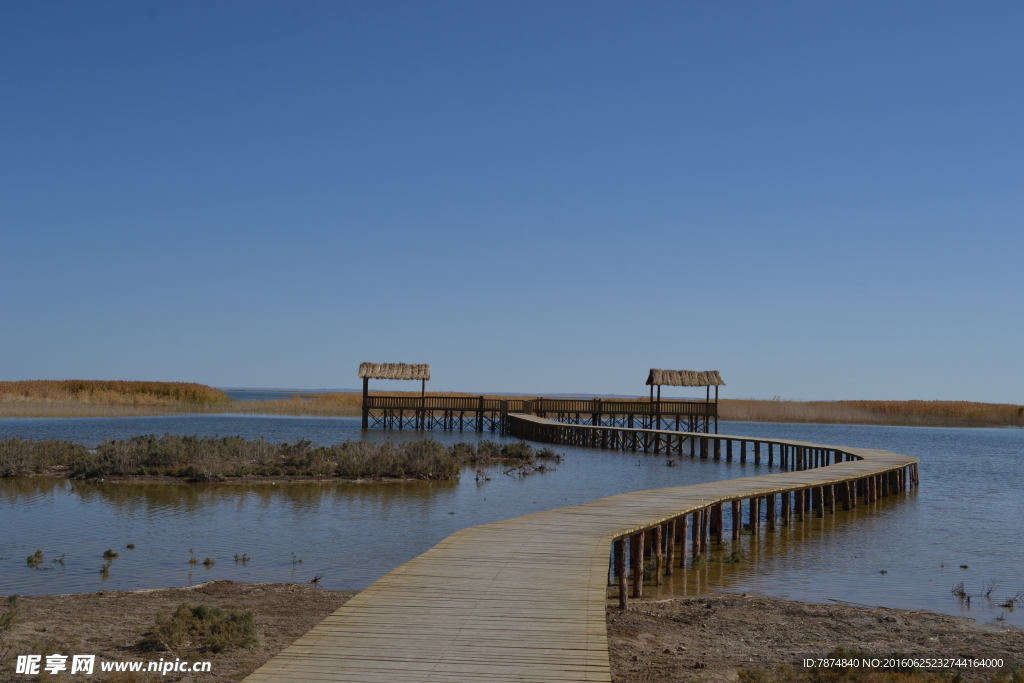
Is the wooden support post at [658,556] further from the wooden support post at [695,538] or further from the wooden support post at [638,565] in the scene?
the wooden support post at [695,538]

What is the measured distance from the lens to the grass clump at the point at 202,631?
25.8 ft

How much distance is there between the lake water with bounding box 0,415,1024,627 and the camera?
38.4 ft

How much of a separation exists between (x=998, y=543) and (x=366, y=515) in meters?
11.7

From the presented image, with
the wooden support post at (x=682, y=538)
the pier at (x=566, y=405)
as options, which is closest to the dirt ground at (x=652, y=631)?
the wooden support post at (x=682, y=538)

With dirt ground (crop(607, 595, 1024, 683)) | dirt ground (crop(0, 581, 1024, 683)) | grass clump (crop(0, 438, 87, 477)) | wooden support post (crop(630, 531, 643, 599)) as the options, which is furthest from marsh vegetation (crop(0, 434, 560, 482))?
dirt ground (crop(607, 595, 1024, 683))

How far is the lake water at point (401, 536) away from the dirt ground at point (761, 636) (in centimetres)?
106

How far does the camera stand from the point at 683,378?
51781 mm

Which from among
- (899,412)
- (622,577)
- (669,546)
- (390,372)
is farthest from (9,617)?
(899,412)

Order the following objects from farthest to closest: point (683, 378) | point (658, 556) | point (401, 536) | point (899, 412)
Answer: point (899, 412) < point (683, 378) < point (401, 536) < point (658, 556)

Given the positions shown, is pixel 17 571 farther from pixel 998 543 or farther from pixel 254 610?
pixel 998 543

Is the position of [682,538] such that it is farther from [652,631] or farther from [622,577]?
[652,631]

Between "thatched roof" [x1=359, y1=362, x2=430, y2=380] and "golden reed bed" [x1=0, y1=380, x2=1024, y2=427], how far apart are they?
12252 mm

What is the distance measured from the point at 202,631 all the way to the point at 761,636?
18.1 ft

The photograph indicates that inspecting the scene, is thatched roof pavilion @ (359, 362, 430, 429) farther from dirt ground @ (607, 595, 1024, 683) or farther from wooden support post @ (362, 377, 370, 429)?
dirt ground @ (607, 595, 1024, 683)
